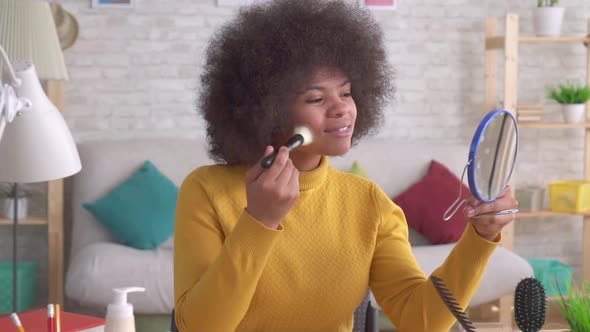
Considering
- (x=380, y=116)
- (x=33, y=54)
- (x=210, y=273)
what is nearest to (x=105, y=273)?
(x=33, y=54)

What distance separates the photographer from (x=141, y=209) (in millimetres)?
4148

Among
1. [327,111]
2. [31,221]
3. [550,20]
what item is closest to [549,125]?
[550,20]

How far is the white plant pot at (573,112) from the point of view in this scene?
4.60 m

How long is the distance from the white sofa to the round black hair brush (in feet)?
7.39

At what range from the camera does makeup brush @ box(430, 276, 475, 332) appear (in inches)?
52.8

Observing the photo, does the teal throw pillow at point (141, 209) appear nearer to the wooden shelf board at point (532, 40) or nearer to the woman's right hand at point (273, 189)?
the wooden shelf board at point (532, 40)

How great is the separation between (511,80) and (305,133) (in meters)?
3.19

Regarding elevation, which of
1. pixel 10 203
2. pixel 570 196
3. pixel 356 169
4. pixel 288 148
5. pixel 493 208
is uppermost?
pixel 288 148

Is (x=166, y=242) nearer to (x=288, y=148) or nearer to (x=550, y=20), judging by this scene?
(x=550, y=20)

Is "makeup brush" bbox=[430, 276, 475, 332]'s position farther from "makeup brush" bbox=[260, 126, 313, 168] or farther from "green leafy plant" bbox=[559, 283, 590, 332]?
→ "makeup brush" bbox=[260, 126, 313, 168]

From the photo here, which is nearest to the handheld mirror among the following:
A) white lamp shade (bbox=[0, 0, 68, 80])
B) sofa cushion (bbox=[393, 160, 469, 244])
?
white lamp shade (bbox=[0, 0, 68, 80])

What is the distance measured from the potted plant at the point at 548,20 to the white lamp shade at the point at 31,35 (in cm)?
254

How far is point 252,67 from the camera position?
5.36 feet

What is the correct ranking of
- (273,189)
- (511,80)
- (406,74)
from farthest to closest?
(406,74) < (511,80) < (273,189)
